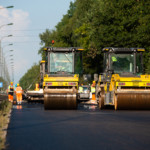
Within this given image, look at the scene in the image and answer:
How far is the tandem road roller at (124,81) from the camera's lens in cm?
2492

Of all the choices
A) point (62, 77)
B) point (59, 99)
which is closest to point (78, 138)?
point (59, 99)

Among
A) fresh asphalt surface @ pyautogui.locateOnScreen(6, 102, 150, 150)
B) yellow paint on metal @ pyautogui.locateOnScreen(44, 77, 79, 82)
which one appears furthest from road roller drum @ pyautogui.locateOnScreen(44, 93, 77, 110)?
fresh asphalt surface @ pyautogui.locateOnScreen(6, 102, 150, 150)

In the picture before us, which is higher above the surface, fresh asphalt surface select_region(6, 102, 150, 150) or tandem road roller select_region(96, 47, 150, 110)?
tandem road roller select_region(96, 47, 150, 110)

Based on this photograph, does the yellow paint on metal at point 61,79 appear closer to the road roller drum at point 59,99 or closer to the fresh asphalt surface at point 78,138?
the road roller drum at point 59,99

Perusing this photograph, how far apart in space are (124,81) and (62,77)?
347 centimetres

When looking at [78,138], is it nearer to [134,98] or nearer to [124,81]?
[134,98]

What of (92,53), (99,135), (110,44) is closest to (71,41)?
(92,53)

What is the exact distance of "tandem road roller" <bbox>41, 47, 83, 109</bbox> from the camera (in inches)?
1009

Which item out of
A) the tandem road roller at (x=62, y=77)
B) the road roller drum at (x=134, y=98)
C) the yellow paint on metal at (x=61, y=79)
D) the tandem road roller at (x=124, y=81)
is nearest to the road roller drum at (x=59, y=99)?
the tandem road roller at (x=62, y=77)

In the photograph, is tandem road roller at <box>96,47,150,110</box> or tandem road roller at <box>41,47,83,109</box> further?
tandem road roller at <box>41,47,83,109</box>

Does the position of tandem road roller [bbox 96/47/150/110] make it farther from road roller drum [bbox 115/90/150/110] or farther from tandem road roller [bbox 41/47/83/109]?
tandem road roller [bbox 41/47/83/109]

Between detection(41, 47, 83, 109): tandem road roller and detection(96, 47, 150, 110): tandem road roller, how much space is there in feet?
5.77

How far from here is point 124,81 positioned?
25.2m

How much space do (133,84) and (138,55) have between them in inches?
110
